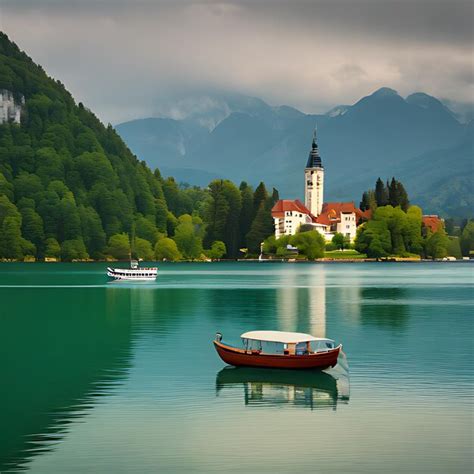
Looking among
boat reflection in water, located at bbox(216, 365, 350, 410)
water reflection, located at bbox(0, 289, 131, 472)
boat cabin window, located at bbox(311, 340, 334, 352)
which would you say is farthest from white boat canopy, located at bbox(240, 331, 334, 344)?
water reflection, located at bbox(0, 289, 131, 472)

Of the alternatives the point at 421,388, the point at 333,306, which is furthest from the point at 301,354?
the point at 333,306

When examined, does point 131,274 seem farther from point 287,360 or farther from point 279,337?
point 287,360

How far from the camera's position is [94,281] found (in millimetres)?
137875

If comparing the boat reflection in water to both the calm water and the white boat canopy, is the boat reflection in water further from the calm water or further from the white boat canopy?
the white boat canopy

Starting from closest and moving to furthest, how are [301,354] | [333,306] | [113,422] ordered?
[113,422], [301,354], [333,306]

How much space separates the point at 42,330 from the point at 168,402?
3063 cm

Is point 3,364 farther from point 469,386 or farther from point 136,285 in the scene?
point 136,285

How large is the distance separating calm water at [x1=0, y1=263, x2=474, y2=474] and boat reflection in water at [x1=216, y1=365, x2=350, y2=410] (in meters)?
0.11

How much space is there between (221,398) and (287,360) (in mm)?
6552

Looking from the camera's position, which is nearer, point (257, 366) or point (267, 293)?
point (257, 366)

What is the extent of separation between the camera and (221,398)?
38812 millimetres

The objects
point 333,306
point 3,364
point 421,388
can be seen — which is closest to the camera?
point 421,388

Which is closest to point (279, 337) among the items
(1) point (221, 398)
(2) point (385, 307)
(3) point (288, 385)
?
(3) point (288, 385)

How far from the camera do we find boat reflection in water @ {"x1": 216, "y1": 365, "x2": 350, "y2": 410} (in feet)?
127
